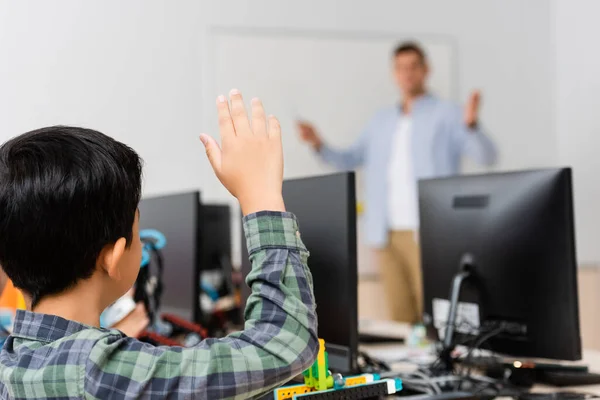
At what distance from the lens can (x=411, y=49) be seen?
4.23 m

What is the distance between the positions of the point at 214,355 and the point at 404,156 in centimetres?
343

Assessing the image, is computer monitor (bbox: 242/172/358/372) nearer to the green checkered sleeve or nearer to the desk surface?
the desk surface

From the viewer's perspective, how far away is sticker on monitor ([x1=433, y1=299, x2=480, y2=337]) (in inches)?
63.9

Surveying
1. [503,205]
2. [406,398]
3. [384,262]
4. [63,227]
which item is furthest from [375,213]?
[63,227]

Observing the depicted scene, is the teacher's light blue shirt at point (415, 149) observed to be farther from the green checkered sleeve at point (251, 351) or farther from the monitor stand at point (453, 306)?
the green checkered sleeve at point (251, 351)

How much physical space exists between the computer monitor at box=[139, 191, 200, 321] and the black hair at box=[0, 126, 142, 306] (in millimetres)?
998

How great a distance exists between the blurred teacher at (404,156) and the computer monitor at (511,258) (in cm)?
228

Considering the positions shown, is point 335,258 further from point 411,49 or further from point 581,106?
point 581,106

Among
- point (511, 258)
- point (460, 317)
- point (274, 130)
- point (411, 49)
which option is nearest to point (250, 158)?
point (274, 130)

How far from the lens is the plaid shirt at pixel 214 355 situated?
0.75 metres

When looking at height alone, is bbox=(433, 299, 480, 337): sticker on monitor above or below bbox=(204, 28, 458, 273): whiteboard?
below

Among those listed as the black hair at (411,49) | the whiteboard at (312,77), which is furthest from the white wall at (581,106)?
the black hair at (411,49)

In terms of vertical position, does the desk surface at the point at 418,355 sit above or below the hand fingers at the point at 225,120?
below

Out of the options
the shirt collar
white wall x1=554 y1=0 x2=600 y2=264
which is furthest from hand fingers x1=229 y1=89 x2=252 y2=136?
white wall x1=554 y1=0 x2=600 y2=264
